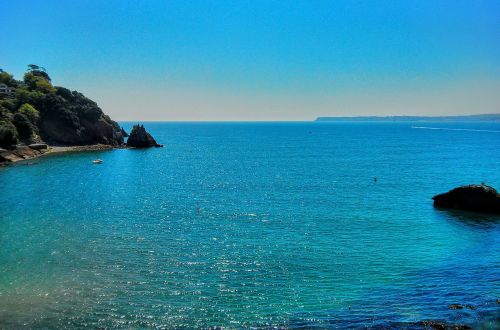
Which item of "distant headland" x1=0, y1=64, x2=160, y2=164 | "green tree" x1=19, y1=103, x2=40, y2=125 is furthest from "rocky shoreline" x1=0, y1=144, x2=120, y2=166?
"green tree" x1=19, y1=103, x2=40, y2=125

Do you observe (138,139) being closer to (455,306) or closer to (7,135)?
(7,135)

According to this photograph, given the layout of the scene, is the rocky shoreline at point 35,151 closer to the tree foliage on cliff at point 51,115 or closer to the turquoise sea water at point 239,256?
the tree foliage on cliff at point 51,115

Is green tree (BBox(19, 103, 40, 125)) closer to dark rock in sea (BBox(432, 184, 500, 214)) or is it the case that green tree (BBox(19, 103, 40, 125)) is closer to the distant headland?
the distant headland

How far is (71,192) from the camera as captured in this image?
71.1 m

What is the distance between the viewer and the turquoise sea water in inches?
1108

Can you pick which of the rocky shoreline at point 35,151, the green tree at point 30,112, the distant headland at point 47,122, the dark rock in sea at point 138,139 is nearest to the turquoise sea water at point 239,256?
the rocky shoreline at point 35,151

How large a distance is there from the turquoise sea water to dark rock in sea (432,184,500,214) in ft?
9.96

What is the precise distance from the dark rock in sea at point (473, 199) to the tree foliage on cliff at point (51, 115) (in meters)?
109

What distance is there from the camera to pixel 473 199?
6006 centimetres

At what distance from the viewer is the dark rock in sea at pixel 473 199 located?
58.7 m

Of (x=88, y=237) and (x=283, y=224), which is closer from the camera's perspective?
(x=88, y=237)

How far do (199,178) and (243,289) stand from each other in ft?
199

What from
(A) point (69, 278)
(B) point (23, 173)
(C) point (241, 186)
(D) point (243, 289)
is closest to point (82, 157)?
(B) point (23, 173)

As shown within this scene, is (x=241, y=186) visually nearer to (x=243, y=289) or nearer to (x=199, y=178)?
(x=199, y=178)
